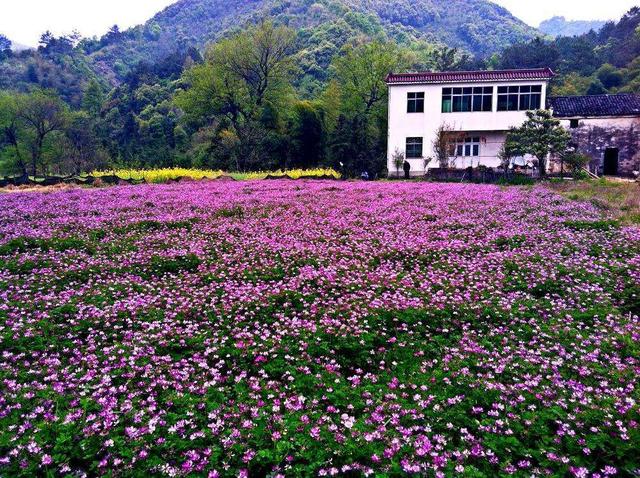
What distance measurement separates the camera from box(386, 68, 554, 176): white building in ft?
144

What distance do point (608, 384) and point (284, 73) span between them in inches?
2615

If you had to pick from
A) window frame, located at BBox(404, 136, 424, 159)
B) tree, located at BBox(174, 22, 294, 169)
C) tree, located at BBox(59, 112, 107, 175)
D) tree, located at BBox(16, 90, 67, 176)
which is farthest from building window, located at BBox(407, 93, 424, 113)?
tree, located at BBox(16, 90, 67, 176)

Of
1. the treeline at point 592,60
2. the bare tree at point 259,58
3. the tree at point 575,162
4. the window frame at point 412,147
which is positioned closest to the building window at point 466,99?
the window frame at point 412,147

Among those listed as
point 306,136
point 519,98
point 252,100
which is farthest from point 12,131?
point 519,98

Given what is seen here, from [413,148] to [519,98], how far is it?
1158 centimetres

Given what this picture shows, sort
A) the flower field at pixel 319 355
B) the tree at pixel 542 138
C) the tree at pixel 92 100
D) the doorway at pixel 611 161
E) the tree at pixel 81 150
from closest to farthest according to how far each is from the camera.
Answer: the flower field at pixel 319 355, the tree at pixel 542 138, the doorway at pixel 611 161, the tree at pixel 81 150, the tree at pixel 92 100

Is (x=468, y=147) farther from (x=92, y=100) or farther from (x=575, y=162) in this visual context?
(x=92, y=100)

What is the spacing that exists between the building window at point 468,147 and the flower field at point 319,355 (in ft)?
121

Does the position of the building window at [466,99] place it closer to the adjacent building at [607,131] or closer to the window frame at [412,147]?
the window frame at [412,147]

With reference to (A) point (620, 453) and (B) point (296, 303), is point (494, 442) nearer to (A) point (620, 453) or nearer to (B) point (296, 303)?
(A) point (620, 453)

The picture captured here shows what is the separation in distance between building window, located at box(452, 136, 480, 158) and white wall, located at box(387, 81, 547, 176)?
0.51 metres

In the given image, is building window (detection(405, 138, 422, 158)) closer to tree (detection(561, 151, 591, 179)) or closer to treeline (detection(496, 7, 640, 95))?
tree (detection(561, 151, 591, 179))

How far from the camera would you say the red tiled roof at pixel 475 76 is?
4306cm

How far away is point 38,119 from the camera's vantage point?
225 feet
